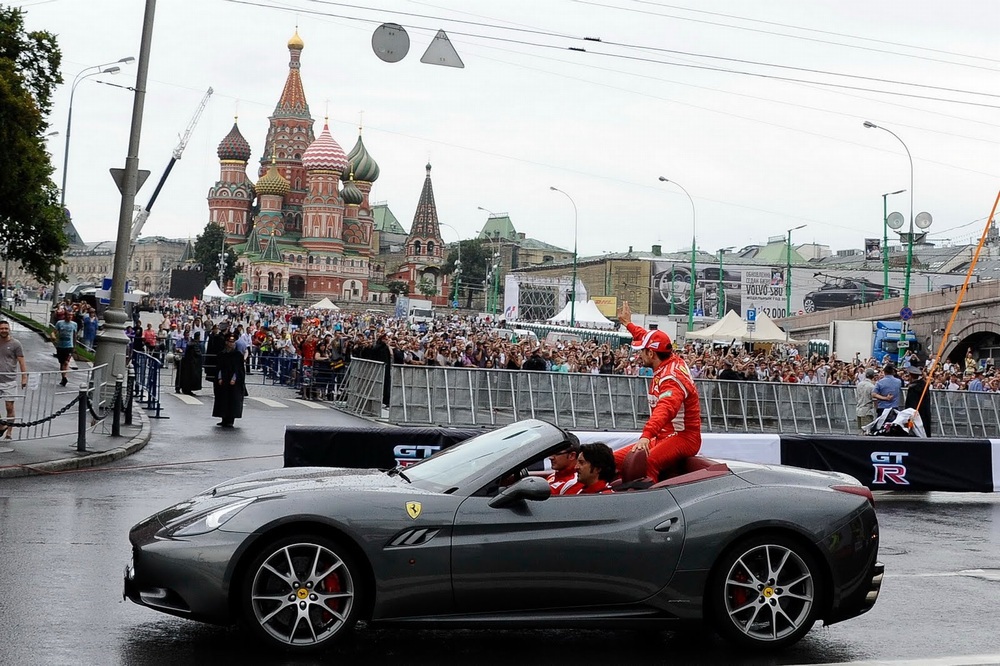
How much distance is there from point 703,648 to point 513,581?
4.40 ft

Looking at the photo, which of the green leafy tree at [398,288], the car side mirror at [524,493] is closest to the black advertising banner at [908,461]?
the car side mirror at [524,493]

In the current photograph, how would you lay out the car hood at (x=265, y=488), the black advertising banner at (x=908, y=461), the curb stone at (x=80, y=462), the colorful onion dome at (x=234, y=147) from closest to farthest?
1. the car hood at (x=265, y=488)
2. the curb stone at (x=80, y=462)
3. the black advertising banner at (x=908, y=461)
4. the colorful onion dome at (x=234, y=147)

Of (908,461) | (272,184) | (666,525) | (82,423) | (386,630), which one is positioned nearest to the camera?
(666,525)

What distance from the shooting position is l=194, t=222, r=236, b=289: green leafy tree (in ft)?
536

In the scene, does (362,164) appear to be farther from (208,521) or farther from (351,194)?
(208,521)

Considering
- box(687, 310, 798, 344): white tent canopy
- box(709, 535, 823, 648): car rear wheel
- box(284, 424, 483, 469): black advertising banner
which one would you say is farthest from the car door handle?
box(687, 310, 798, 344): white tent canopy

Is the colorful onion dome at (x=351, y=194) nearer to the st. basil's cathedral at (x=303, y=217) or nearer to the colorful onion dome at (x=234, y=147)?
the st. basil's cathedral at (x=303, y=217)

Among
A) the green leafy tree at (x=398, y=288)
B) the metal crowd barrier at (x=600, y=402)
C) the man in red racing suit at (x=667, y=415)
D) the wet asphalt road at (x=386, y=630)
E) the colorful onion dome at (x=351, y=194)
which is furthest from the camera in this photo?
the green leafy tree at (x=398, y=288)

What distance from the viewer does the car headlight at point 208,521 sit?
585cm

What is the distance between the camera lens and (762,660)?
6289 millimetres

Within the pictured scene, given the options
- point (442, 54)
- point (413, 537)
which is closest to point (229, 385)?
point (442, 54)

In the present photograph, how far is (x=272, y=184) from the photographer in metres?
162

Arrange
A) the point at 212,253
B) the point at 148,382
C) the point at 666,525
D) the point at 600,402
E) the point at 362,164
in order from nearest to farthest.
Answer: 1. the point at 666,525
2. the point at 148,382
3. the point at 600,402
4. the point at 212,253
5. the point at 362,164

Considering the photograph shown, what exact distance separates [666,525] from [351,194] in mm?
161913
